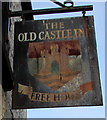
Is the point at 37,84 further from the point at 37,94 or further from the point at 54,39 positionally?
the point at 54,39

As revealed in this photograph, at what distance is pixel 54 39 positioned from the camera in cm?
557

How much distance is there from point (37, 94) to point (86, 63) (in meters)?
0.90

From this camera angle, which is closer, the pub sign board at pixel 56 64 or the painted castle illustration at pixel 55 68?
the pub sign board at pixel 56 64

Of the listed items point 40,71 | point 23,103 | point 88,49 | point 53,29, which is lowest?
point 23,103

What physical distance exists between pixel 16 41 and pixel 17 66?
479 millimetres

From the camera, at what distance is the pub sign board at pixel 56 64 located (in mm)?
5012

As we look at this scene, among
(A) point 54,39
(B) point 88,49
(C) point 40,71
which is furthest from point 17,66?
(B) point 88,49

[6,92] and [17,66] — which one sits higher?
[17,66]

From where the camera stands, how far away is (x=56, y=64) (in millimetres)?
5312

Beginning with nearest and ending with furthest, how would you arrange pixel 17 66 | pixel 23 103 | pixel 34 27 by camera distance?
pixel 23 103, pixel 17 66, pixel 34 27

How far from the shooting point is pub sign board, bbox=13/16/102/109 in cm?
501

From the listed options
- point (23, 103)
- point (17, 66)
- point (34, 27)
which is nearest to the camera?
point (23, 103)

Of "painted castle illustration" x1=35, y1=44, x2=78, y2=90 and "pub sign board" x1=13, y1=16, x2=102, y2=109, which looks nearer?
"pub sign board" x1=13, y1=16, x2=102, y2=109

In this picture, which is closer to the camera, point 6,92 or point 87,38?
point 87,38
